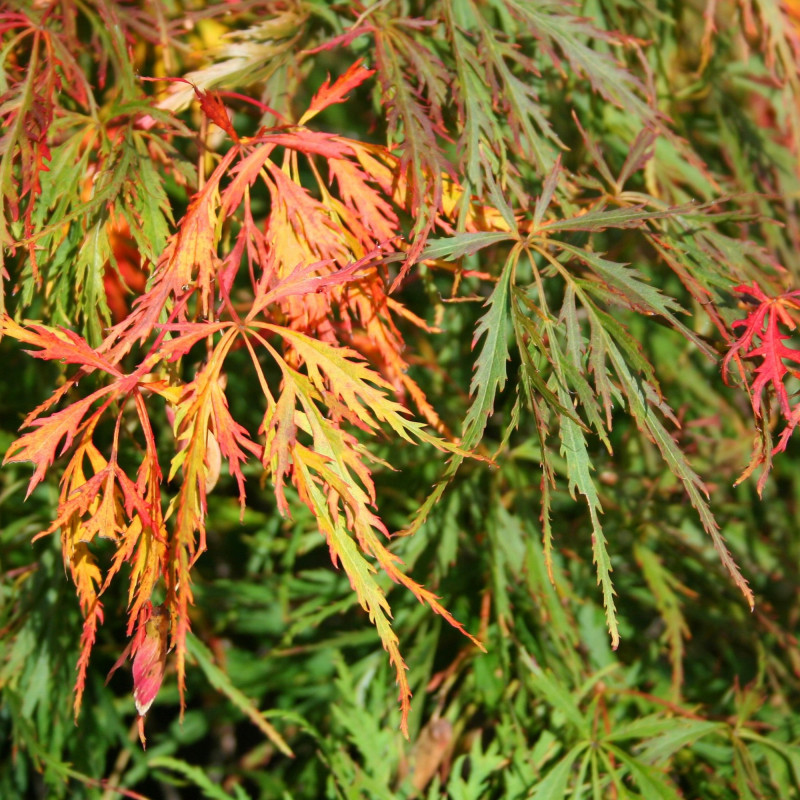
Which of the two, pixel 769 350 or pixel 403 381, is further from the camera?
pixel 403 381

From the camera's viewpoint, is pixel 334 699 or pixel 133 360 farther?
pixel 334 699

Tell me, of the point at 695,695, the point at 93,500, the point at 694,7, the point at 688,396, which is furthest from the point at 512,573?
the point at 694,7

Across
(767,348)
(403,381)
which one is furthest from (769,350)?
(403,381)

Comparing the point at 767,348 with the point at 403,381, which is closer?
the point at 767,348

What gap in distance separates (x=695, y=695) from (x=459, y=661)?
0.33 m

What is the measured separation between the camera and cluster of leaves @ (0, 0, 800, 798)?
0.63 meters

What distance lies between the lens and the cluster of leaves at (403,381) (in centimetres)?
63

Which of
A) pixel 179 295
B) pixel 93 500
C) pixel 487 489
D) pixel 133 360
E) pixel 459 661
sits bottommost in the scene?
pixel 459 661

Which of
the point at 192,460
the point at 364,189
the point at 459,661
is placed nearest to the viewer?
the point at 192,460

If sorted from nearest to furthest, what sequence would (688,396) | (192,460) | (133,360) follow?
(192,460) < (133,360) < (688,396)

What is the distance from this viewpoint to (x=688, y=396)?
1.29 meters

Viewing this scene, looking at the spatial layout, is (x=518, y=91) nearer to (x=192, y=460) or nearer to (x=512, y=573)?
(x=192, y=460)

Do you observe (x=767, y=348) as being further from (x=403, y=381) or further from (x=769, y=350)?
(x=403, y=381)

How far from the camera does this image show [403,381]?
76 centimetres
